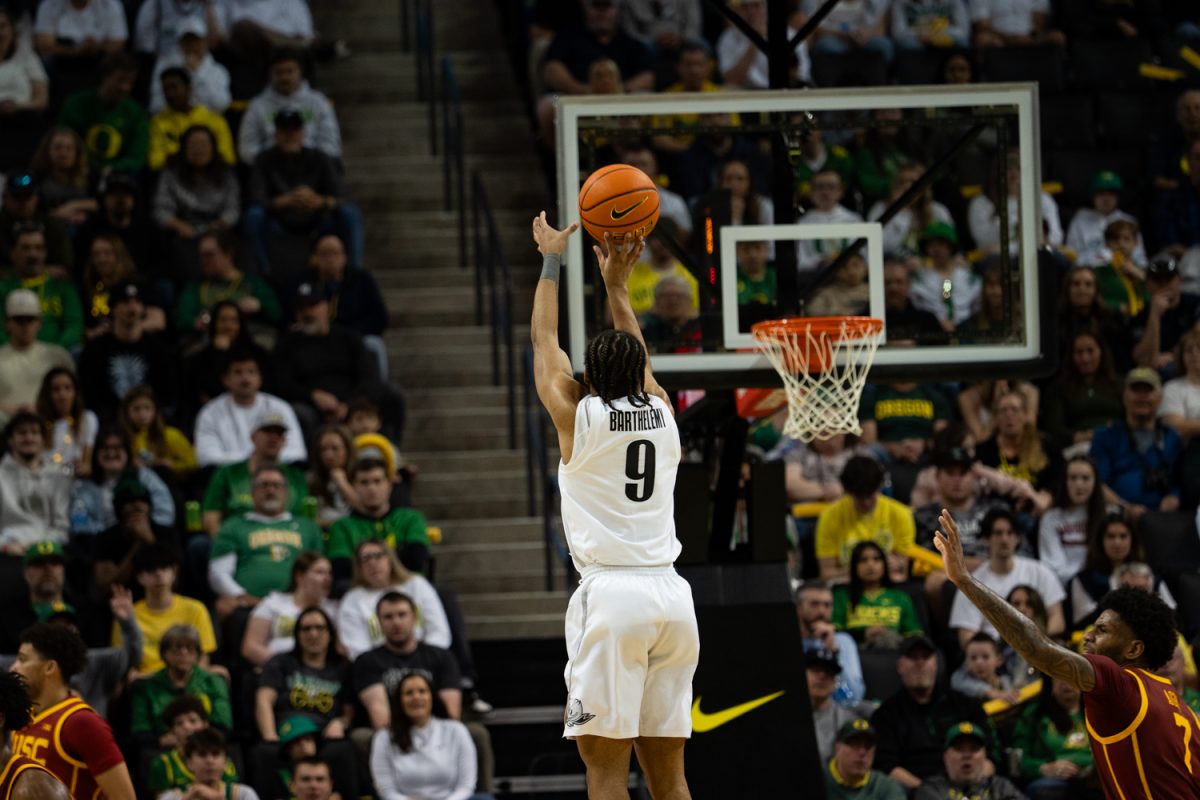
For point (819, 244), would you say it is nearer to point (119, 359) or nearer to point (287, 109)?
point (287, 109)

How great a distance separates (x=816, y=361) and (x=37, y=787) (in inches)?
149

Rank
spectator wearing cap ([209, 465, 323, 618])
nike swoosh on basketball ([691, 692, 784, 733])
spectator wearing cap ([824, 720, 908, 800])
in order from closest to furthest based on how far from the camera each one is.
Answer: nike swoosh on basketball ([691, 692, 784, 733]) → spectator wearing cap ([824, 720, 908, 800]) → spectator wearing cap ([209, 465, 323, 618])

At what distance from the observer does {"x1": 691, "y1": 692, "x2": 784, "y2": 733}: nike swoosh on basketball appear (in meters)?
9.40

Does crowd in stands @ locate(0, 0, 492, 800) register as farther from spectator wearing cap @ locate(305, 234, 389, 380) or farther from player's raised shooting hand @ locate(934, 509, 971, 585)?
player's raised shooting hand @ locate(934, 509, 971, 585)

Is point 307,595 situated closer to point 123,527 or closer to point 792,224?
point 123,527

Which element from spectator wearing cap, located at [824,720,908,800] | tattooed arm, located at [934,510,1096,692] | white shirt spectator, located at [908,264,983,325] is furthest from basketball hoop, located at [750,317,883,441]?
white shirt spectator, located at [908,264,983,325]

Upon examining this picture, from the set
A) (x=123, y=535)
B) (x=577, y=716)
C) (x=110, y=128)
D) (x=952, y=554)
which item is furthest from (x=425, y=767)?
(x=110, y=128)

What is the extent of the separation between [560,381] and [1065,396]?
778cm

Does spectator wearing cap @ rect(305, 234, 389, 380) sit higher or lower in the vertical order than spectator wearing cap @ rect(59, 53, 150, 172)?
lower

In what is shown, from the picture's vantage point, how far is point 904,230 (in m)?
14.6

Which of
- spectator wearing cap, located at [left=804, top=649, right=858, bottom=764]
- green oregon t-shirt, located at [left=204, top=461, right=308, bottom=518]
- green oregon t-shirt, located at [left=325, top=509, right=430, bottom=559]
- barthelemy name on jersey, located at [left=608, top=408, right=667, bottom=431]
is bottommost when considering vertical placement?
spectator wearing cap, located at [left=804, top=649, right=858, bottom=764]

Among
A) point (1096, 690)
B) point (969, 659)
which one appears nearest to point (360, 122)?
point (969, 659)

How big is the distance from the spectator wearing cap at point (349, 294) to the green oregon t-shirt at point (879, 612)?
12.2 feet

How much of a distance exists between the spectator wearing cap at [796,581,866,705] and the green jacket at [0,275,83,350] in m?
5.34
